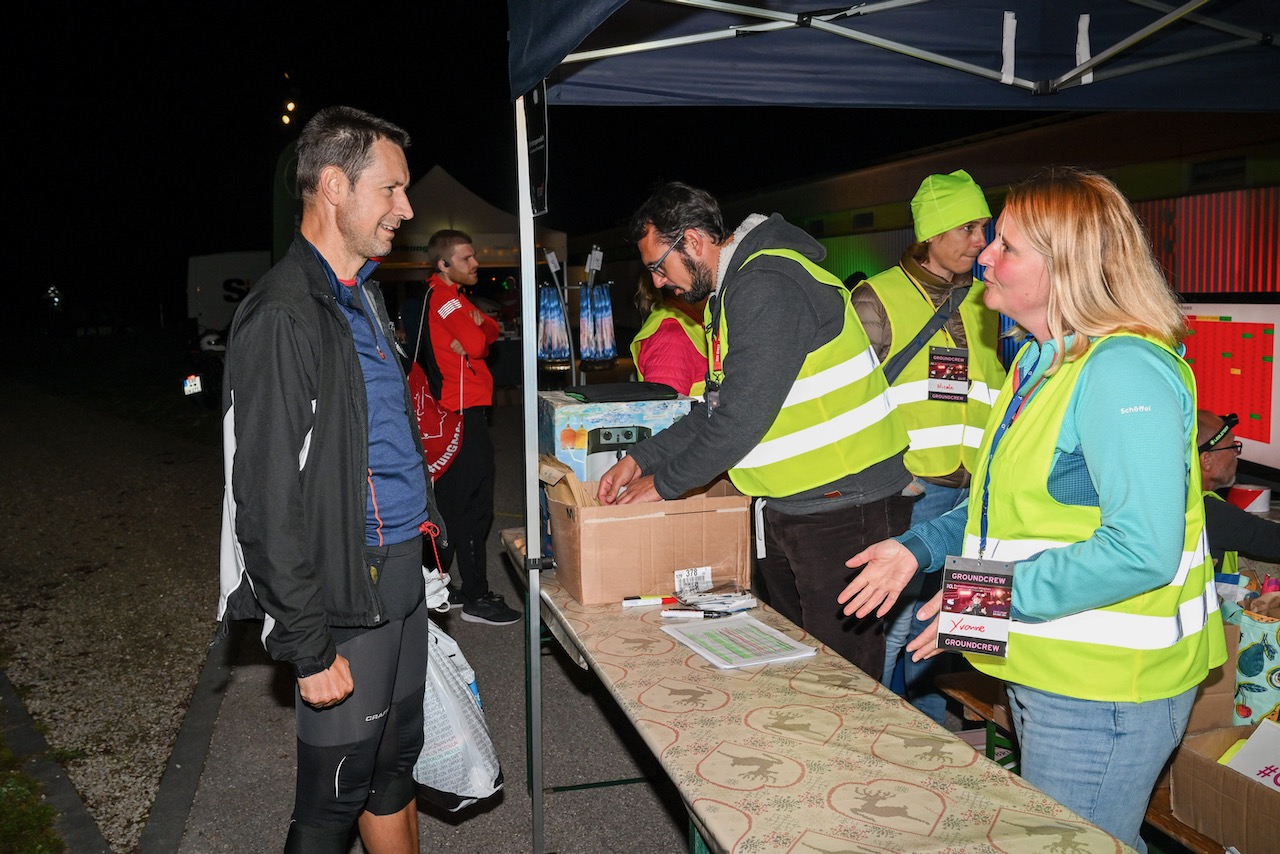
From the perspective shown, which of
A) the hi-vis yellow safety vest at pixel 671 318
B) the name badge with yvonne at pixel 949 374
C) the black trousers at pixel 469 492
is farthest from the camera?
the black trousers at pixel 469 492

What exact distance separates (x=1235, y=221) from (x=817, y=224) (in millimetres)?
8155

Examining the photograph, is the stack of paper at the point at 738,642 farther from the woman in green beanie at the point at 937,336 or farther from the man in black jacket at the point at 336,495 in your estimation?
the woman in green beanie at the point at 937,336

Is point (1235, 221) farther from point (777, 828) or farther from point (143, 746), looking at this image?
point (143, 746)

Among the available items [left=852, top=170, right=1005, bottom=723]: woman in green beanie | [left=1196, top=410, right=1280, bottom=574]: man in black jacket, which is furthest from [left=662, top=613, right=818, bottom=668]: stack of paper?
[left=1196, top=410, right=1280, bottom=574]: man in black jacket

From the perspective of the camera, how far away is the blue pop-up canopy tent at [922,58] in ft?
9.84

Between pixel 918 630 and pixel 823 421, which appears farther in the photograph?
pixel 918 630

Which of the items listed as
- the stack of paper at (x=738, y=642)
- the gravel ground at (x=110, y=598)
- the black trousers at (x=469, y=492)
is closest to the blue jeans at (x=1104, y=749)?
the stack of paper at (x=738, y=642)

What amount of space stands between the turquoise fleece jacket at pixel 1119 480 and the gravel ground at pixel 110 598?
3.27m

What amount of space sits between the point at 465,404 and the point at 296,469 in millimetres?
3090

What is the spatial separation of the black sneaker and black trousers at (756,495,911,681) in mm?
2761

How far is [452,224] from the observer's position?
47.6ft

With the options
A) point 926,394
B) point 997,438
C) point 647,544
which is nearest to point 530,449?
point 647,544

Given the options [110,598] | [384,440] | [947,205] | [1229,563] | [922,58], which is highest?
[922,58]

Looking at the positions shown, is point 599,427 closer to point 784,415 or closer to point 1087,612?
point 784,415
